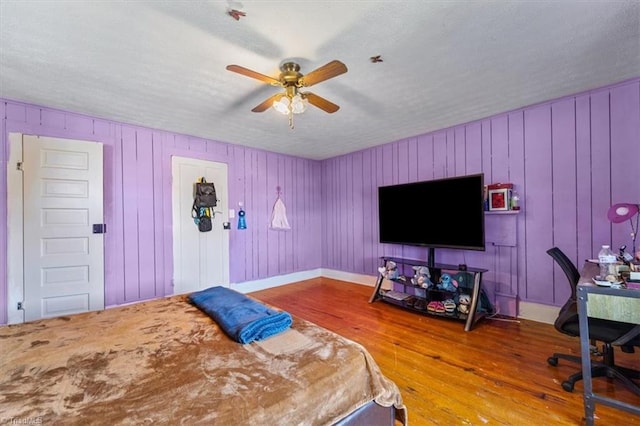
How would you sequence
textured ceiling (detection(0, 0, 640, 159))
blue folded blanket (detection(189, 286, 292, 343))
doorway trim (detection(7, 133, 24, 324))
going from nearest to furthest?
blue folded blanket (detection(189, 286, 292, 343)) → textured ceiling (detection(0, 0, 640, 159)) → doorway trim (detection(7, 133, 24, 324))

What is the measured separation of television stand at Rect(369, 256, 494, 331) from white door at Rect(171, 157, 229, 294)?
7.89 feet

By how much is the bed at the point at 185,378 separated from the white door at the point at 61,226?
5.62 ft

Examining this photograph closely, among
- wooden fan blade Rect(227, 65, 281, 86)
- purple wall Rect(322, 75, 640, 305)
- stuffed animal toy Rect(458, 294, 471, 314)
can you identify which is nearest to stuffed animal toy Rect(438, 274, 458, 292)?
stuffed animal toy Rect(458, 294, 471, 314)

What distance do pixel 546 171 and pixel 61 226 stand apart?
541cm

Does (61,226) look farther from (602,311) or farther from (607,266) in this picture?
(607,266)

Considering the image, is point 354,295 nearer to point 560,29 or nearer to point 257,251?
point 257,251

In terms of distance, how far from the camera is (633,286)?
5.17 ft

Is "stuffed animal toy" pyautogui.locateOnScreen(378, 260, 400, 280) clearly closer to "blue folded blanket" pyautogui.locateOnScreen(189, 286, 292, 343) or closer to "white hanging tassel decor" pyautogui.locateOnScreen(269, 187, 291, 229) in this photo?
"white hanging tassel decor" pyautogui.locateOnScreen(269, 187, 291, 229)

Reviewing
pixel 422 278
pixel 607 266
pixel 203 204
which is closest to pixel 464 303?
pixel 422 278

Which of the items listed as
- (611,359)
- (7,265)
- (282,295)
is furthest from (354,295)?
(7,265)

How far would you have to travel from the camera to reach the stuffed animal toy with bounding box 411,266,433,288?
345 centimetres

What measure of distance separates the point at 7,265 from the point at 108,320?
2075mm

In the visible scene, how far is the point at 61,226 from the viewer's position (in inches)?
120

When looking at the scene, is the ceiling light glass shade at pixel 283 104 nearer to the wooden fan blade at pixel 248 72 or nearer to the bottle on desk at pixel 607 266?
the wooden fan blade at pixel 248 72
